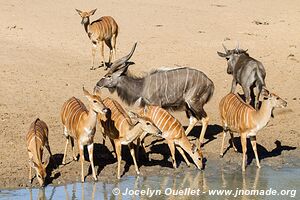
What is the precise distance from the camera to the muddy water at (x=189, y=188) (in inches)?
336

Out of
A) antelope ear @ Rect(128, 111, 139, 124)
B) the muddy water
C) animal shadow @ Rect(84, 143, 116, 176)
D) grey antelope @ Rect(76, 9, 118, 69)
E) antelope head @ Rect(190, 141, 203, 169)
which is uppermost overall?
grey antelope @ Rect(76, 9, 118, 69)

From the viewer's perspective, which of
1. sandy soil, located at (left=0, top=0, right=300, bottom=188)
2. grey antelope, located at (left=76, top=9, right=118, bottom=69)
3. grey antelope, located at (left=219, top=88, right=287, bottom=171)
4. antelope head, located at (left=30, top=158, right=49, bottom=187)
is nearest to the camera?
antelope head, located at (left=30, top=158, right=49, bottom=187)

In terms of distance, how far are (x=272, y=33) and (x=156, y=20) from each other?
10.7 ft

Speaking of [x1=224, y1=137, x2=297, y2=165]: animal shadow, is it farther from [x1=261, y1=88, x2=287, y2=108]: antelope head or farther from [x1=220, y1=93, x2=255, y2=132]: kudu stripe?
[x1=261, y1=88, x2=287, y2=108]: antelope head

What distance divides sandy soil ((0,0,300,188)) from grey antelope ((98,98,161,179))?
436 mm

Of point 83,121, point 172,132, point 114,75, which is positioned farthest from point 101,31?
point 83,121

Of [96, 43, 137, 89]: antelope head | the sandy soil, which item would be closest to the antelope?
the sandy soil

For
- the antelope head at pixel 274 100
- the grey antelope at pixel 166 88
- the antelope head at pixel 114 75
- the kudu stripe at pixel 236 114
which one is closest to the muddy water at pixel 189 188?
the kudu stripe at pixel 236 114

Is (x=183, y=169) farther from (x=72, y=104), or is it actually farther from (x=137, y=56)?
(x=137, y=56)

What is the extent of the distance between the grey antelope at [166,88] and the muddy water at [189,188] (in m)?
1.35

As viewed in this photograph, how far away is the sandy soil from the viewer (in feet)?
33.3

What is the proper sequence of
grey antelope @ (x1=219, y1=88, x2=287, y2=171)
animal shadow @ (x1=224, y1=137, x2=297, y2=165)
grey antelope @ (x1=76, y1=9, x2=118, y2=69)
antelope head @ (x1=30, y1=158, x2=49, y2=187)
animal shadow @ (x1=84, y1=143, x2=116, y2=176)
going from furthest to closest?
grey antelope @ (x1=76, y1=9, x2=118, y2=69) → animal shadow @ (x1=224, y1=137, x2=297, y2=165) → grey antelope @ (x1=219, y1=88, x2=287, y2=171) → animal shadow @ (x1=84, y1=143, x2=116, y2=176) → antelope head @ (x1=30, y1=158, x2=49, y2=187)

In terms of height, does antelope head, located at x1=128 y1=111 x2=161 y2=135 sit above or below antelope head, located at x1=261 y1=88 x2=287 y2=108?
below

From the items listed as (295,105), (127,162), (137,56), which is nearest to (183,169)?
(127,162)
